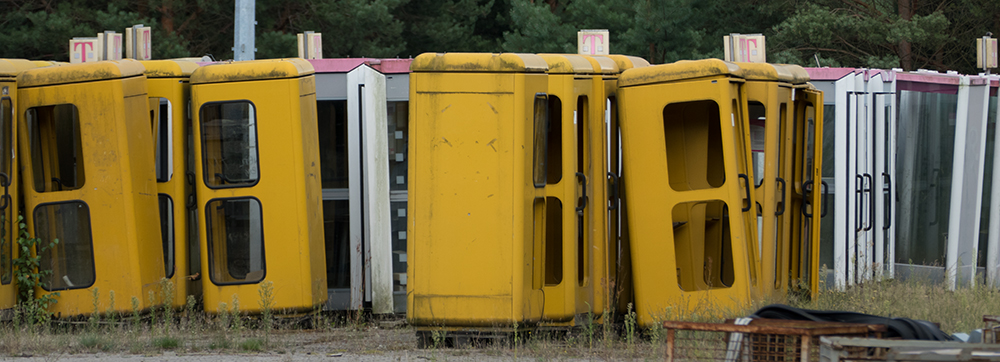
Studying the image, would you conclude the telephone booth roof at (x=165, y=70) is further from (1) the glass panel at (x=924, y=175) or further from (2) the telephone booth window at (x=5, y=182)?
(1) the glass panel at (x=924, y=175)

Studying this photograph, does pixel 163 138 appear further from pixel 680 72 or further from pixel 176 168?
pixel 680 72

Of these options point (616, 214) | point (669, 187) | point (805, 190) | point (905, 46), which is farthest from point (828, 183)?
point (905, 46)

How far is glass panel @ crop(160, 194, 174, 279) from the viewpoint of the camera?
7031 mm

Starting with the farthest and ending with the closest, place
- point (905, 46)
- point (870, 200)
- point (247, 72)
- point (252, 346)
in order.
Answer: point (905, 46) < point (870, 200) < point (247, 72) < point (252, 346)

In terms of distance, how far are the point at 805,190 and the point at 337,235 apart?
→ 3548mm

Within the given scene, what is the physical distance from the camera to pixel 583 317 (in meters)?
6.25

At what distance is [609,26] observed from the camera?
20344 mm

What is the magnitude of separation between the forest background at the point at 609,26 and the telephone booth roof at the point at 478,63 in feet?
39.9

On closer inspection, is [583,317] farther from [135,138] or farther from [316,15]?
[316,15]

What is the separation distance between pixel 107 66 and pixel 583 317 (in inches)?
140

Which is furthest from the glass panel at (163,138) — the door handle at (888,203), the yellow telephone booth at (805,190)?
the door handle at (888,203)

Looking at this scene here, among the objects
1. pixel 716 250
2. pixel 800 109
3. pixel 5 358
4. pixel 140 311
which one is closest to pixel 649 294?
pixel 716 250

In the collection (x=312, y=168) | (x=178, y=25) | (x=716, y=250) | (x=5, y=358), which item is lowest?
(x=5, y=358)

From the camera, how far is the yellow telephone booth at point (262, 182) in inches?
257
